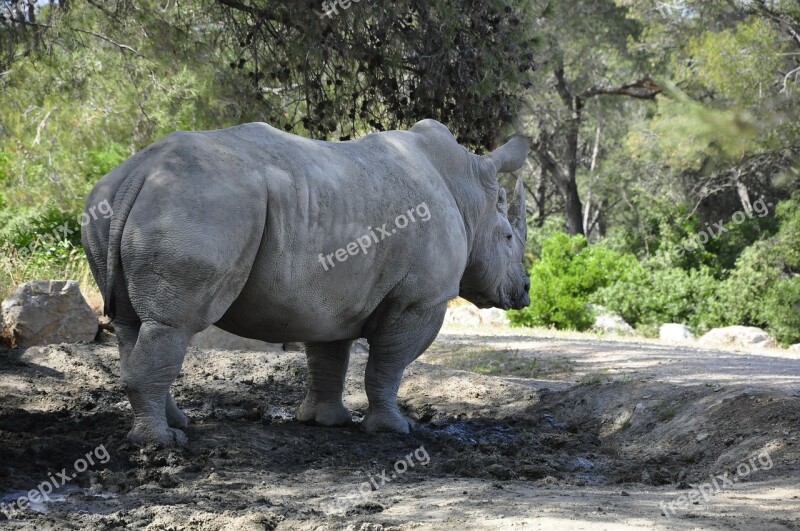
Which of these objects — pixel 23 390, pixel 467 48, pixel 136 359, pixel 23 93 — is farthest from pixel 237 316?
pixel 23 93

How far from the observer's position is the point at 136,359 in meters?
5.85

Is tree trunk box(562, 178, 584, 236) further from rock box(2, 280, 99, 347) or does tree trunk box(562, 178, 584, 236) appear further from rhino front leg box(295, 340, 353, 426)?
rhino front leg box(295, 340, 353, 426)

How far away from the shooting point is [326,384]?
7781 mm

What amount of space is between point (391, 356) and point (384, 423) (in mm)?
469

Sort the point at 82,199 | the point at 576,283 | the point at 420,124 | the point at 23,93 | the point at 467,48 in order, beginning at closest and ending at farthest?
the point at 420,124
the point at 467,48
the point at 23,93
the point at 82,199
the point at 576,283

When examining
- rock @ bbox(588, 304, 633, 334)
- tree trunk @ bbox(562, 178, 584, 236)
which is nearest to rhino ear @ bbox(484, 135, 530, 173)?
rock @ bbox(588, 304, 633, 334)

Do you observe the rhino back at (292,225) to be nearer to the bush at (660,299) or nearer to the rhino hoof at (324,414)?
the rhino hoof at (324,414)

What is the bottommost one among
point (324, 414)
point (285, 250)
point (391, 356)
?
point (324, 414)

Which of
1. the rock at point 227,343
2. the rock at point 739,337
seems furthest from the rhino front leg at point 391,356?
the rock at point 739,337

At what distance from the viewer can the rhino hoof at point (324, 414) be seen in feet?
25.4

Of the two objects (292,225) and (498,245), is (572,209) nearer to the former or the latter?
(498,245)

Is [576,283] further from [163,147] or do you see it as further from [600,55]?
[163,147]

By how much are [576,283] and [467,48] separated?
47.1ft

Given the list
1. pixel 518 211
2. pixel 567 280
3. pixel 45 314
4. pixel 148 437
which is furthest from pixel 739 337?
pixel 148 437
